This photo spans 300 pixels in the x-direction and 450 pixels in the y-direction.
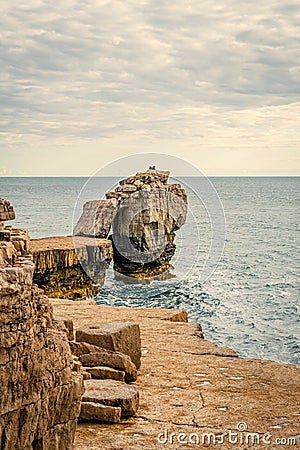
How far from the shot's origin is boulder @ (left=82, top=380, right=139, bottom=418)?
602 centimetres

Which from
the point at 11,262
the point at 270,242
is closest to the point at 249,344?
the point at 11,262

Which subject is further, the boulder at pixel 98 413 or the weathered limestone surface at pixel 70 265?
the weathered limestone surface at pixel 70 265

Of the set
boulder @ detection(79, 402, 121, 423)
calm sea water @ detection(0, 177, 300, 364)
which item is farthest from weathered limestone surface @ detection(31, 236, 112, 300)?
boulder @ detection(79, 402, 121, 423)

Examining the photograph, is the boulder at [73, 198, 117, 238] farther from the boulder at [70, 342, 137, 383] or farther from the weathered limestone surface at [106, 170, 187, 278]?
the boulder at [70, 342, 137, 383]

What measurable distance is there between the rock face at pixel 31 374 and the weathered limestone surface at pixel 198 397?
102 cm

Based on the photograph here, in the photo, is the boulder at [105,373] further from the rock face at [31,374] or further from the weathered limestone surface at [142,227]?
the weathered limestone surface at [142,227]

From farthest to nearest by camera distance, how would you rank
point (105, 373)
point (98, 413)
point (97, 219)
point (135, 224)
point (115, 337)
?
point (135, 224) < point (97, 219) < point (115, 337) < point (105, 373) < point (98, 413)

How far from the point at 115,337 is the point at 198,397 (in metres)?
1.24

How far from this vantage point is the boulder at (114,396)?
237 inches

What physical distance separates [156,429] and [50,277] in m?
17.6

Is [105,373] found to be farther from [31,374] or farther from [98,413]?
[31,374]

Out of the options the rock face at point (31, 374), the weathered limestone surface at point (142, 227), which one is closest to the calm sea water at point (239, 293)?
the weathered limestone surface at point (142, 227)

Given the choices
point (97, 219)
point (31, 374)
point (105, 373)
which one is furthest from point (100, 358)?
point (97, 219)

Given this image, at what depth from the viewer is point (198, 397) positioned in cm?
710
